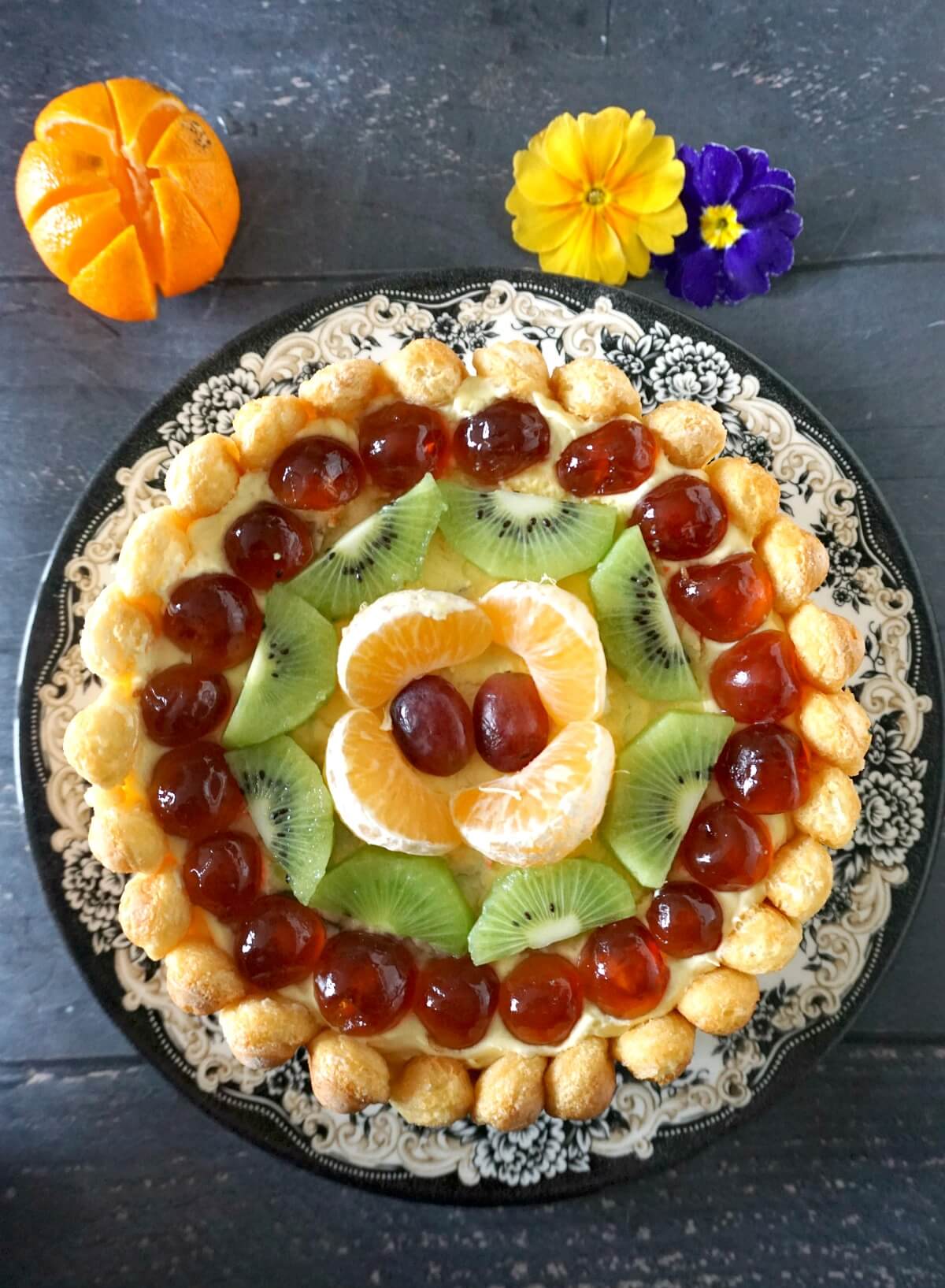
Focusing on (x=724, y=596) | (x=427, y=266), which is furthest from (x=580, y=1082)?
(x=427, y=266)

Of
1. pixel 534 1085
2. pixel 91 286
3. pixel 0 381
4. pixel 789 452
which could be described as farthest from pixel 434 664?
pixel 0 381

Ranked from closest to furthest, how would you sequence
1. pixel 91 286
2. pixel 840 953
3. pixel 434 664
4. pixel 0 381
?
pixel 434 664
pixel 840 953
pixel 91 286
pixel 0 381

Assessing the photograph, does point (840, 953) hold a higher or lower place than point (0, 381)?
lower

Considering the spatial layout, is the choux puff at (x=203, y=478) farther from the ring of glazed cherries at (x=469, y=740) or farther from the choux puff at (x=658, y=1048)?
the choux puff at (x=658, y=1048)

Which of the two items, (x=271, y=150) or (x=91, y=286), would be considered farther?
(x=271, y=150)

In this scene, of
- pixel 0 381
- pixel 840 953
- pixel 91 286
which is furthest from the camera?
pixel 0 381

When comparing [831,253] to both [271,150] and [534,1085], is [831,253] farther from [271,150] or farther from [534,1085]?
[534,1085]
